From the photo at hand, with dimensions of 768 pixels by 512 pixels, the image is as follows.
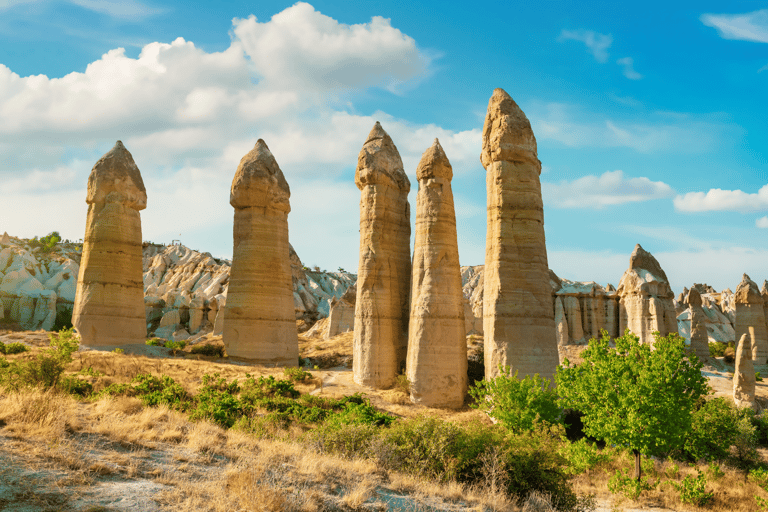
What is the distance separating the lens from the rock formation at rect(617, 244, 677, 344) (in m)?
33.8

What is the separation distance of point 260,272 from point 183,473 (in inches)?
644

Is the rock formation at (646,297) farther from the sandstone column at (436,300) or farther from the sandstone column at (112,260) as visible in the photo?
the sandstone column at (112,260)

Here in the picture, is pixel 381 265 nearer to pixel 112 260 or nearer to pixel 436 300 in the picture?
pixel 436 300

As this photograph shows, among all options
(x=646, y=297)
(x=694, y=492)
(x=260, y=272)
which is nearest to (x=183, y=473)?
(x=694, y=492)

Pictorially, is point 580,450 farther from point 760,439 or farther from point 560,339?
point 560,339

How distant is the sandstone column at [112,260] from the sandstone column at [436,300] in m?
13.7

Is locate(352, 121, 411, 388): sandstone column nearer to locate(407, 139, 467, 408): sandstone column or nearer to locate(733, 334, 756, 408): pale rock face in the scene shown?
locate(407, 139, 467, 408): sandstone column

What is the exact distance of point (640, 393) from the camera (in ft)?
40.2

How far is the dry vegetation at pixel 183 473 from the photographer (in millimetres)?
6789

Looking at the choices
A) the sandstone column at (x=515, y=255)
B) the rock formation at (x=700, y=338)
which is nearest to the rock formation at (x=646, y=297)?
the rock formation at (x=700, y=338)

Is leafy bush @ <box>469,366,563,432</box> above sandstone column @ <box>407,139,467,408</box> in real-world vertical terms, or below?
below

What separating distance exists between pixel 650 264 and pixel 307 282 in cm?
4763

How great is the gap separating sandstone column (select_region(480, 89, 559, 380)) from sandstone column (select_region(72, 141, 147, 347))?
16653 millimetres

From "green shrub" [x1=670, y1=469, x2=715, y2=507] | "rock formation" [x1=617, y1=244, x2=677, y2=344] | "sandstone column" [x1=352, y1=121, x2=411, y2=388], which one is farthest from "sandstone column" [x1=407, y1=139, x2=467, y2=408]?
"rock formation" [x1=617, y1=244, x2=677, y2=344]
